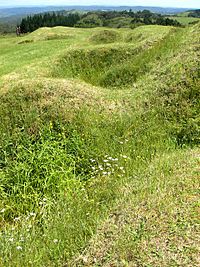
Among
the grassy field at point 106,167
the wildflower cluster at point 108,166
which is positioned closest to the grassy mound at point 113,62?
the grassy field at point 106,167

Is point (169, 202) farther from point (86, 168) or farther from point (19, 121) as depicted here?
point (19, 121)

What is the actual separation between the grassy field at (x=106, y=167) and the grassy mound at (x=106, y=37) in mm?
8685

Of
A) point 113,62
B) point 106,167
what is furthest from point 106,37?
point 106,167

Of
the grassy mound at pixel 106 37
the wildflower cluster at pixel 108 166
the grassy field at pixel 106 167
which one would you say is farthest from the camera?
the grassy mound at pixel 106 37

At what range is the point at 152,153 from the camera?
7.55m

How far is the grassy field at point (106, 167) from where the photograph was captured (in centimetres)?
455

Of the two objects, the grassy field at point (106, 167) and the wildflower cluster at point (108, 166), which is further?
the wildflower cluster at point (108, 166)

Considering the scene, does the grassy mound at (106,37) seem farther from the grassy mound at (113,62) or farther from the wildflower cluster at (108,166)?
the wildflower cluster at (108,166)

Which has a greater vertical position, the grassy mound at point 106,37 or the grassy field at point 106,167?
the grassy mound at point 106,37

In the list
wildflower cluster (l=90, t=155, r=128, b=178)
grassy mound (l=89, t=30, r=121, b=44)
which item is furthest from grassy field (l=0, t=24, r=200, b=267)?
grassy mound (l=89, t=30, r=121, b=44)

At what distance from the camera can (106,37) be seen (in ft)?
73.8

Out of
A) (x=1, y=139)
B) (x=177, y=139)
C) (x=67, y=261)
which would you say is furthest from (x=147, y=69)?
(x=67, y=261)

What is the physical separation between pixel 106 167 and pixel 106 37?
53.5ft

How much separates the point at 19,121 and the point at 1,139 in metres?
0.67
